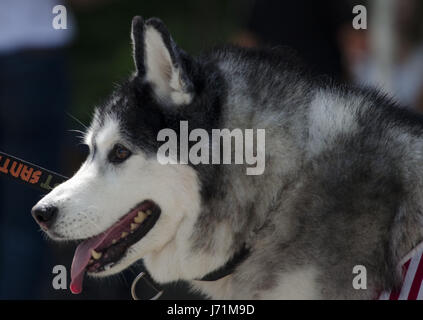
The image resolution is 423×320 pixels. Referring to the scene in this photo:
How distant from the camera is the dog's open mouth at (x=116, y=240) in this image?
3072 mm

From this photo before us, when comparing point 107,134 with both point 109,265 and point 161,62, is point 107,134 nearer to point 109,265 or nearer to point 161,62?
point 161,62

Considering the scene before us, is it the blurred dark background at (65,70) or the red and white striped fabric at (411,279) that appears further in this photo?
the blurred dark background at (65,70)

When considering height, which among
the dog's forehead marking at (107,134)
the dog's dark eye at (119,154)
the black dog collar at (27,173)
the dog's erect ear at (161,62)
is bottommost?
the black dog collar at (27,173)

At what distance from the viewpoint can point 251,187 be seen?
120 inches

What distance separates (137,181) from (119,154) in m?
0.14

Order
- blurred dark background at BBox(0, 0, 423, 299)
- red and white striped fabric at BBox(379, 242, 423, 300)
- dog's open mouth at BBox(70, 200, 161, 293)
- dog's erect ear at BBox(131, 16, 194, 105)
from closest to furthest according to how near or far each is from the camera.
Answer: red and white striped fabric at BBox(379, 242, 423, 300) < dog's erect ear at BBox(131, 16, 194, 105) < dog's open mouth at BBox(70, 200, 161, 293) < blurred dark background at BBox(0, 0, 423, 299)

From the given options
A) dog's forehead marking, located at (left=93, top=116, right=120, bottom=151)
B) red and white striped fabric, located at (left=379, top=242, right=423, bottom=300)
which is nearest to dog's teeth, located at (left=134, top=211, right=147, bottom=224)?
dog's forehead marking, located at (left=93, top=116, right=120, bottom=151)

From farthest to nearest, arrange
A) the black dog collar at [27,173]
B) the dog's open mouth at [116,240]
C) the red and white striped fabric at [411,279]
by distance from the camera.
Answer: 1. the black dog collar at [27,173]
2. the dog's open mouth at [116,240]
3. the red and white striped fabric at [411,279]

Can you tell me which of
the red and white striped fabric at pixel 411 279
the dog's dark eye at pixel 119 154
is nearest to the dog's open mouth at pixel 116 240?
the dog's dark eye at pixel 119 154

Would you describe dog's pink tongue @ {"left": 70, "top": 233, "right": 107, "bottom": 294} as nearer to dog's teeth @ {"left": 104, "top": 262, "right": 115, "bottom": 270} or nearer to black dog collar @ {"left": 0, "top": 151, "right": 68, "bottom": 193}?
dog's teeth @ {"left": 104, "top": 262, "right": 115, "bottom": 270}

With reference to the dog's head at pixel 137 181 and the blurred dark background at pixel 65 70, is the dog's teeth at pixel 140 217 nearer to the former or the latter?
the dog's head at pixel 137 181

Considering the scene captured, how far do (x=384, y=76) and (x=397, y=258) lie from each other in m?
4.57

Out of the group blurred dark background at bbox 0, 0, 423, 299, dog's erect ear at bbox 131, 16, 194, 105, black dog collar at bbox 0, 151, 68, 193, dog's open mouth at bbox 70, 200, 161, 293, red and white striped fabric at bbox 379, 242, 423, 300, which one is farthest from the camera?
blurred dark background at bbox 0, 0, 423, 299

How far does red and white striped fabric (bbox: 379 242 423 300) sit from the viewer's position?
9.23ft
